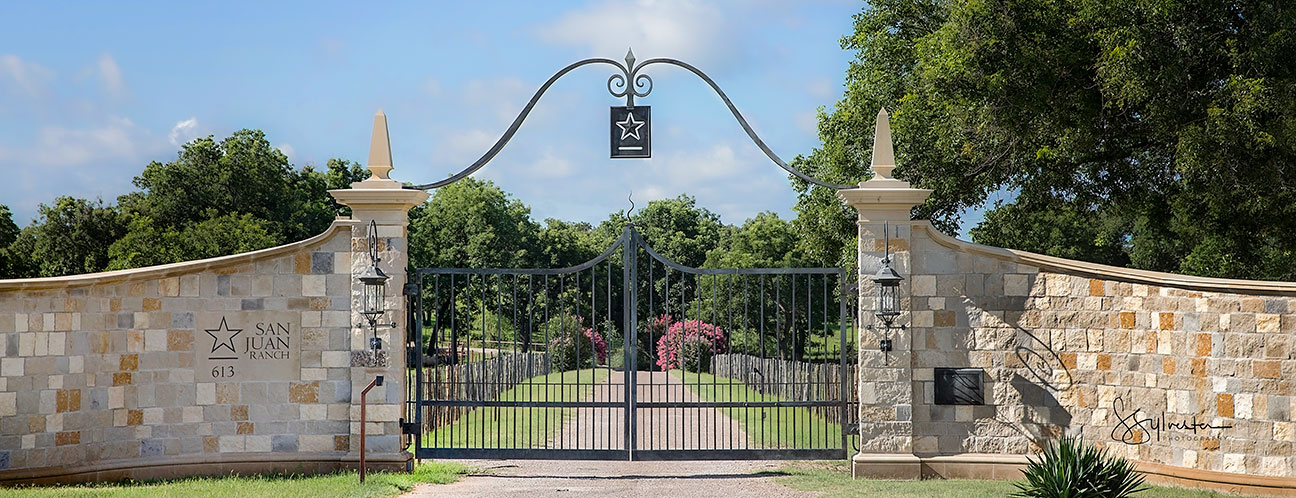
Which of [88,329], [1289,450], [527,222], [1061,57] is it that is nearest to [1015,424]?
[1289,450]

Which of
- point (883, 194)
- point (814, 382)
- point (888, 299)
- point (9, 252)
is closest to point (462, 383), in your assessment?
point (814, 382)

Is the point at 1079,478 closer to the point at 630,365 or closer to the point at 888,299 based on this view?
the point at 888,299

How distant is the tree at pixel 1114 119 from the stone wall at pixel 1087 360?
192 inches

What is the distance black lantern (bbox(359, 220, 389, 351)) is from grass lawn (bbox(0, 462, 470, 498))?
1.30m

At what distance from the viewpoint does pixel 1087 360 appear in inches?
404

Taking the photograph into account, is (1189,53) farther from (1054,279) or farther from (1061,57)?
(1054,279)

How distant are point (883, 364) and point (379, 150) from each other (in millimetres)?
5424

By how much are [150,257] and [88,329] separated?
2089cm

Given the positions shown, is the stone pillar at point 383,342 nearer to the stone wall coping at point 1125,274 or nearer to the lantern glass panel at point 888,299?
the lantern glass panel at point 888,299

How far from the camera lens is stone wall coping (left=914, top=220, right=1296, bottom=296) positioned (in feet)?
30.5

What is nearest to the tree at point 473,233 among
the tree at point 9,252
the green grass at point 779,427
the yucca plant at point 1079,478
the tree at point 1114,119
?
the tree at point 9,252

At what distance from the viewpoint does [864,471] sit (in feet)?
34.7

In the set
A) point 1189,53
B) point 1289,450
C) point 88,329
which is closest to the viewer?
point 1289,450

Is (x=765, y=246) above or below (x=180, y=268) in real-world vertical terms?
above
